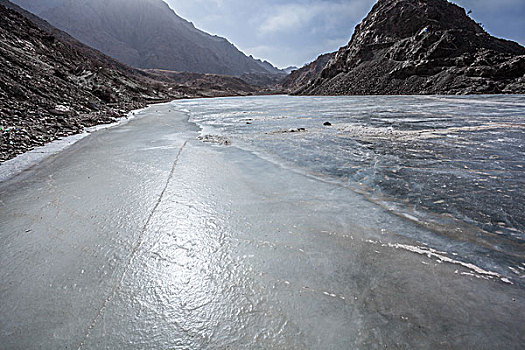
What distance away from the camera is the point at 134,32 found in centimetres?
11062

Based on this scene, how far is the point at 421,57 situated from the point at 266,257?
37.3m

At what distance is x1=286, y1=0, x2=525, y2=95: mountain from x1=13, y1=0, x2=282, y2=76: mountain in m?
80.7

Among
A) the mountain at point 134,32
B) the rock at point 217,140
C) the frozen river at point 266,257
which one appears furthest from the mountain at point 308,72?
the frozen river at point 266,257

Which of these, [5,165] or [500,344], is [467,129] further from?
[5,165]

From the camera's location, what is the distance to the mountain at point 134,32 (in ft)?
319

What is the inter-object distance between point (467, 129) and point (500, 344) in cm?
589

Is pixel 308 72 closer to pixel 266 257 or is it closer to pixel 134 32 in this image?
pixel 134 32

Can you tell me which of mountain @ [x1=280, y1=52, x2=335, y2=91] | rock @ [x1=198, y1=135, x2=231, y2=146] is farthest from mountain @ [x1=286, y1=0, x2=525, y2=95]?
mountain @ [x1=280, y1=52, x2=335, y2=91]

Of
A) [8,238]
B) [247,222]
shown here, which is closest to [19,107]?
[8,238]

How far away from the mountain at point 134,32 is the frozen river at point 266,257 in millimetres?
112454

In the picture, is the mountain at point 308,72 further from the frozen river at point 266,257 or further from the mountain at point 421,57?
the frozen river at point 266,257

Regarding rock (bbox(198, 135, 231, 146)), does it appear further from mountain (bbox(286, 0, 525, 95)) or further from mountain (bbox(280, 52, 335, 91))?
mountain (bbox(280, 52, 335, 91))

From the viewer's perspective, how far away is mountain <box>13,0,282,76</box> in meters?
97.3

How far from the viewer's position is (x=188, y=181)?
9.07ft
